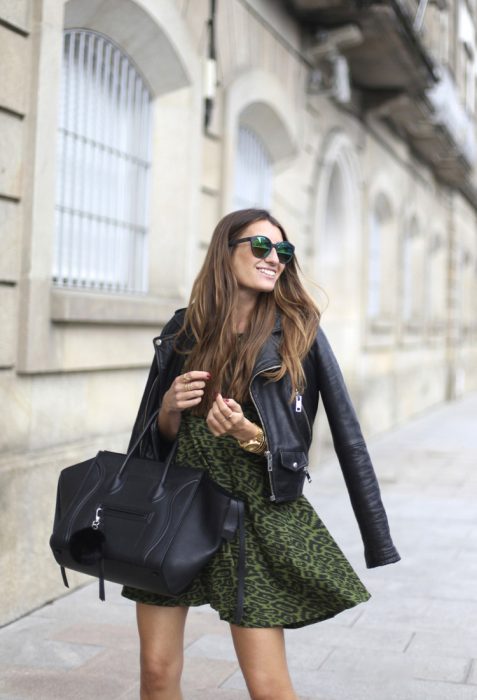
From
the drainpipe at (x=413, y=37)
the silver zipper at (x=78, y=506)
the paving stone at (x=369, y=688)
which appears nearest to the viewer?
the silver zipper at (x=78, y=506)

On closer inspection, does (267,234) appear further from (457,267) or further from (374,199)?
(457,267)

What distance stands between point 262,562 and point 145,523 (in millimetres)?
365

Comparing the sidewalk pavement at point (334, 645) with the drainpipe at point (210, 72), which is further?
the drainpipe at point (210, 72)

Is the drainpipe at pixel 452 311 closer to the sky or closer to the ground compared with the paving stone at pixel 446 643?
closer to the sky

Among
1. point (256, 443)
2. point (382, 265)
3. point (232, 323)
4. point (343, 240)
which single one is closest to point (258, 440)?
point (256, 443)

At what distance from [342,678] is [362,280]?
355 inches

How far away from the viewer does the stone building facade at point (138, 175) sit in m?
5.13

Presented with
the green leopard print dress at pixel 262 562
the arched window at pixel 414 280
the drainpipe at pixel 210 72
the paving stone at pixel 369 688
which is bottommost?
the paving stone at pixel 369 688

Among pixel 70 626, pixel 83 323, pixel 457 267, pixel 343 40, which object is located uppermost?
pixel 343 40

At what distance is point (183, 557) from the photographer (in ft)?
8.67

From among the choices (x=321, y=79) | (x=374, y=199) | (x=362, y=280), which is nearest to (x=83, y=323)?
(x=321, y=79)

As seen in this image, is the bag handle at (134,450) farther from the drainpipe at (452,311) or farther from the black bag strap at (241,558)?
the drainpipe at (452,311)

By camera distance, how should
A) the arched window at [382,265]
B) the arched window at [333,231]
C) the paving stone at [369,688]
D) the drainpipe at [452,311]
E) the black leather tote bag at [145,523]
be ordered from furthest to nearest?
the drainpipe at [452,311], the arched window at [382,265], the arched window at [333,231], the paving stone at [369,688], the black leather tote bag at [145,523]

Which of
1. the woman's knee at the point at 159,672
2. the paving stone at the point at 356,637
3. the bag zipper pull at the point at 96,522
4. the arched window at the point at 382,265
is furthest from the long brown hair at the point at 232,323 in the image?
the arched window at the point at 382,265
